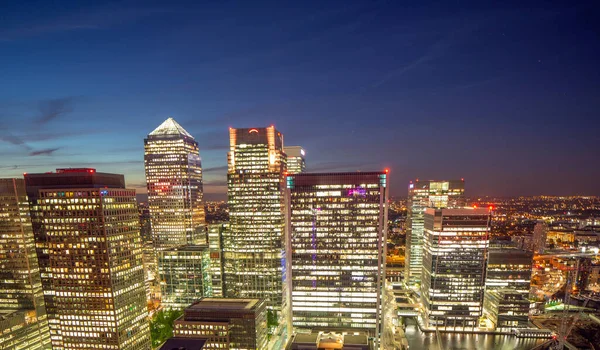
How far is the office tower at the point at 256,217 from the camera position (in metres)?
154

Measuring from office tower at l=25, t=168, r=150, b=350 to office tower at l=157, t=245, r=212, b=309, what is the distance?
162ft

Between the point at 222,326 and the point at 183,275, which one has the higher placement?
the point at 222,326

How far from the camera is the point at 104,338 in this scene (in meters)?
107

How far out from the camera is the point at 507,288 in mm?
157625

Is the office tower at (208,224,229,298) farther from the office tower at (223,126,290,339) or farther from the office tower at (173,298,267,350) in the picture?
the office tower at (173,298,267,350)

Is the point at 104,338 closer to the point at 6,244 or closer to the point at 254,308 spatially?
the point at 254,308

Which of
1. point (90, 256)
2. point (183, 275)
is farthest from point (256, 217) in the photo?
point (90, 256)

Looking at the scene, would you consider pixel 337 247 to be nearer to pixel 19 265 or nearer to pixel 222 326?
pixel 222 326

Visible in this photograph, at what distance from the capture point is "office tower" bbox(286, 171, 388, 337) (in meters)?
119

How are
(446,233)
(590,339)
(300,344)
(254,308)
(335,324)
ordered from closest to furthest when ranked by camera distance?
(300,344) < (254,308) < (335,324) < (590,339) < (446,233)

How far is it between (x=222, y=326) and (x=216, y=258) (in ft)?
194

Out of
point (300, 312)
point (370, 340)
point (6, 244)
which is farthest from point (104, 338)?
point (370, 340)

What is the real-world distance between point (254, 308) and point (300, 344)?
71.7ft

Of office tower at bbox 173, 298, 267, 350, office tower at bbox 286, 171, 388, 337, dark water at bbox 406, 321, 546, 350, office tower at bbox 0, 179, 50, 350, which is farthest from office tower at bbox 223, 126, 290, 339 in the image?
office tower at bbox 0, 179, 50, 350
